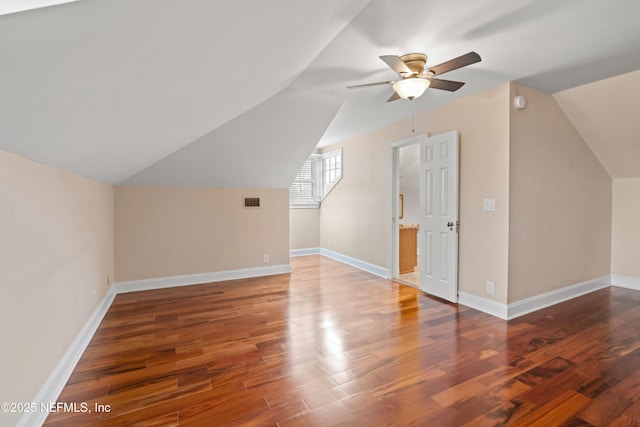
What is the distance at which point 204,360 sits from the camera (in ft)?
7.70

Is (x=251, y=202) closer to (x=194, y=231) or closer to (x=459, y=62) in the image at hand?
(x=194, y=231)

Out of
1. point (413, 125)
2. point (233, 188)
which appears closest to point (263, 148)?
point (233, 188)

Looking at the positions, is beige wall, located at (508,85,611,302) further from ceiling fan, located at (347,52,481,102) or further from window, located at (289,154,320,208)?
window, located at (289,154,320,208)

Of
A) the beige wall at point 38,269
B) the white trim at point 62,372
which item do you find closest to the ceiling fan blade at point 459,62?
the beige wall at point 38,269

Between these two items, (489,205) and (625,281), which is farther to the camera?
(625,281)

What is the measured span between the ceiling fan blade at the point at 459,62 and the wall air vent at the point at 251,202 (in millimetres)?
3353

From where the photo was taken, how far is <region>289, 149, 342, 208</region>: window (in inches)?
259

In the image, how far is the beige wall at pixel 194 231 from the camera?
13.4 ft

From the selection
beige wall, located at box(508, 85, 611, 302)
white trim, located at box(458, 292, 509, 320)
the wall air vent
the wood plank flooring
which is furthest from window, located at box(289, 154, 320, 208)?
beige wall, located at box(508, 85, 611, 302)

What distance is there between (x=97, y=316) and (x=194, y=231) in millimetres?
1707

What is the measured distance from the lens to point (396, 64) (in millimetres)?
2113

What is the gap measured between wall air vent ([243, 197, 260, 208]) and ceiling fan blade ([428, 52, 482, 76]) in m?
3.35

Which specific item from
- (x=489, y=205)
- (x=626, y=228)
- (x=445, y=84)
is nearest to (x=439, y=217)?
(x=489, y=205)

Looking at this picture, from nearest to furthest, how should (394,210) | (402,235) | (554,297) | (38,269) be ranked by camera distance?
1. (38,269)
2. (554,297)
3. (394,210)
4. (402,235)
